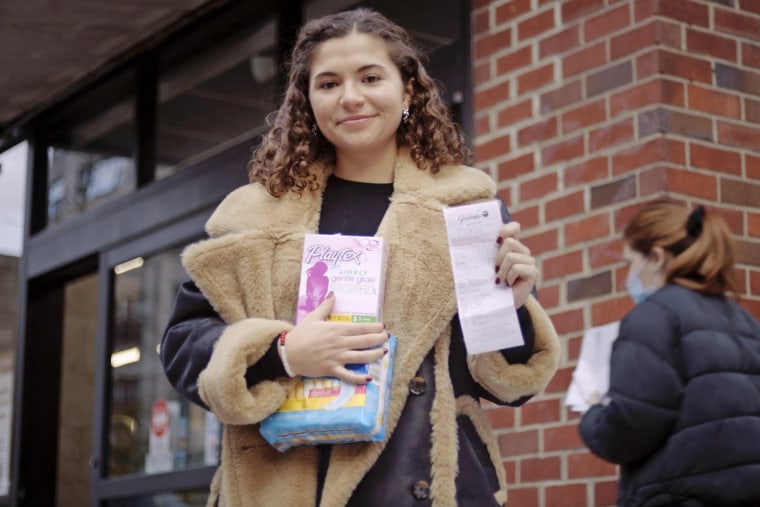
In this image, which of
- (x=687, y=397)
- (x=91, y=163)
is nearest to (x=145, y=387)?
(x=91, y=163)

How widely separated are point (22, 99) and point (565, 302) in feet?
15.4

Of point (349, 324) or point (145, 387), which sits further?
point (145, 387)

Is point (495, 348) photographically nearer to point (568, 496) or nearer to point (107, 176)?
point (568, 496)

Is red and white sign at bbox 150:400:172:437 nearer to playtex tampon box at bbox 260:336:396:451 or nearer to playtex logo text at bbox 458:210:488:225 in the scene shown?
playtex tampon box at bbox 260:336:396:451

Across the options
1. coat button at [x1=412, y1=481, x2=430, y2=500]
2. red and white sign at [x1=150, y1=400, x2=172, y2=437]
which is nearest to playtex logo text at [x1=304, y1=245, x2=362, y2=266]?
coat button at [x1=412, y1=481, x2=430, y2=500]

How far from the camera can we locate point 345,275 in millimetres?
2299

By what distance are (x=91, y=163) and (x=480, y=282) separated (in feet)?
18.5

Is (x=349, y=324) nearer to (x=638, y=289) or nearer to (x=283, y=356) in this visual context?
(x=283, y=356)

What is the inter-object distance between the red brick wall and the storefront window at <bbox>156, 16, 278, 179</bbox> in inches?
80.5

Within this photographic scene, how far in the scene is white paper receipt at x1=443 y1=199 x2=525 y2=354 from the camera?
7.37 feet

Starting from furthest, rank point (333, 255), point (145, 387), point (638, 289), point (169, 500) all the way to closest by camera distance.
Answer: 1. point (145, 387)
2. point (169, 500)
3. point (638, 289)
4. point (333, 255)

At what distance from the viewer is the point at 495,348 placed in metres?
2.24

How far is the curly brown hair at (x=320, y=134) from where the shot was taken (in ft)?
8.23

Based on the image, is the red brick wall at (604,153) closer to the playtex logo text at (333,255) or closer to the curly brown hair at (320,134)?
the curly brown hair at (320,134)
